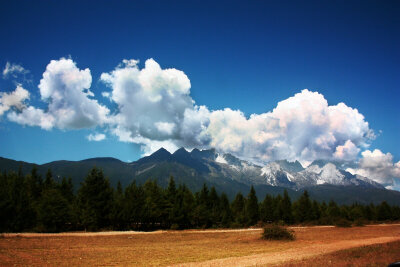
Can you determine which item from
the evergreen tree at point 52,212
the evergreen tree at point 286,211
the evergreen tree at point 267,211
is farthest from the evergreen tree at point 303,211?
the evergreen tree at point 52,212

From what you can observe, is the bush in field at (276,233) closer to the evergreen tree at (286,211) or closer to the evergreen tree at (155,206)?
the evergreen tree at (155,206)

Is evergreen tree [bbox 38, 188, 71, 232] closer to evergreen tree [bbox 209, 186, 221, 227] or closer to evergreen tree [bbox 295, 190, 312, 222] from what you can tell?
evergreen tree [bbox 209, 186, 221, 227]

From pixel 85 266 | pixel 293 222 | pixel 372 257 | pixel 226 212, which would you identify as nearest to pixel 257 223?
pixel 226 212

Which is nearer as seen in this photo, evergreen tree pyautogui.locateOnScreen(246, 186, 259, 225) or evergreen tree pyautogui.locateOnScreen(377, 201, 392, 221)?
evergreen tree pyautogui.locateOnScreen(246, 186, 259, 225)

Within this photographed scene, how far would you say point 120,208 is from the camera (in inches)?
2751

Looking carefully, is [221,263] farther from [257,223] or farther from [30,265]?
[257,223]

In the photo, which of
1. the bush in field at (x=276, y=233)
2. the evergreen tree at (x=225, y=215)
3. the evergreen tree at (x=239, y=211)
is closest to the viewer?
the bush in field at (x=276, y=233)

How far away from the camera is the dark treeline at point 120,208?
185 ft

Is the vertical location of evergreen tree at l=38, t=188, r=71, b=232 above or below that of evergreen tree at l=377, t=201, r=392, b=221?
above

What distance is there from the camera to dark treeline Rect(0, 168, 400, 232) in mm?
56531

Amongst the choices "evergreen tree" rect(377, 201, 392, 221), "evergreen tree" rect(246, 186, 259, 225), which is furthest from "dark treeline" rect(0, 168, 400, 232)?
"evergreen tree" rect(377, 201, 392, 221)

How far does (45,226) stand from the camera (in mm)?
55750

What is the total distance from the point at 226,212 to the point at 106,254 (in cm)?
6868

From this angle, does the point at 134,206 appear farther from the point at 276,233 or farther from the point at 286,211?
the point at 286,211
